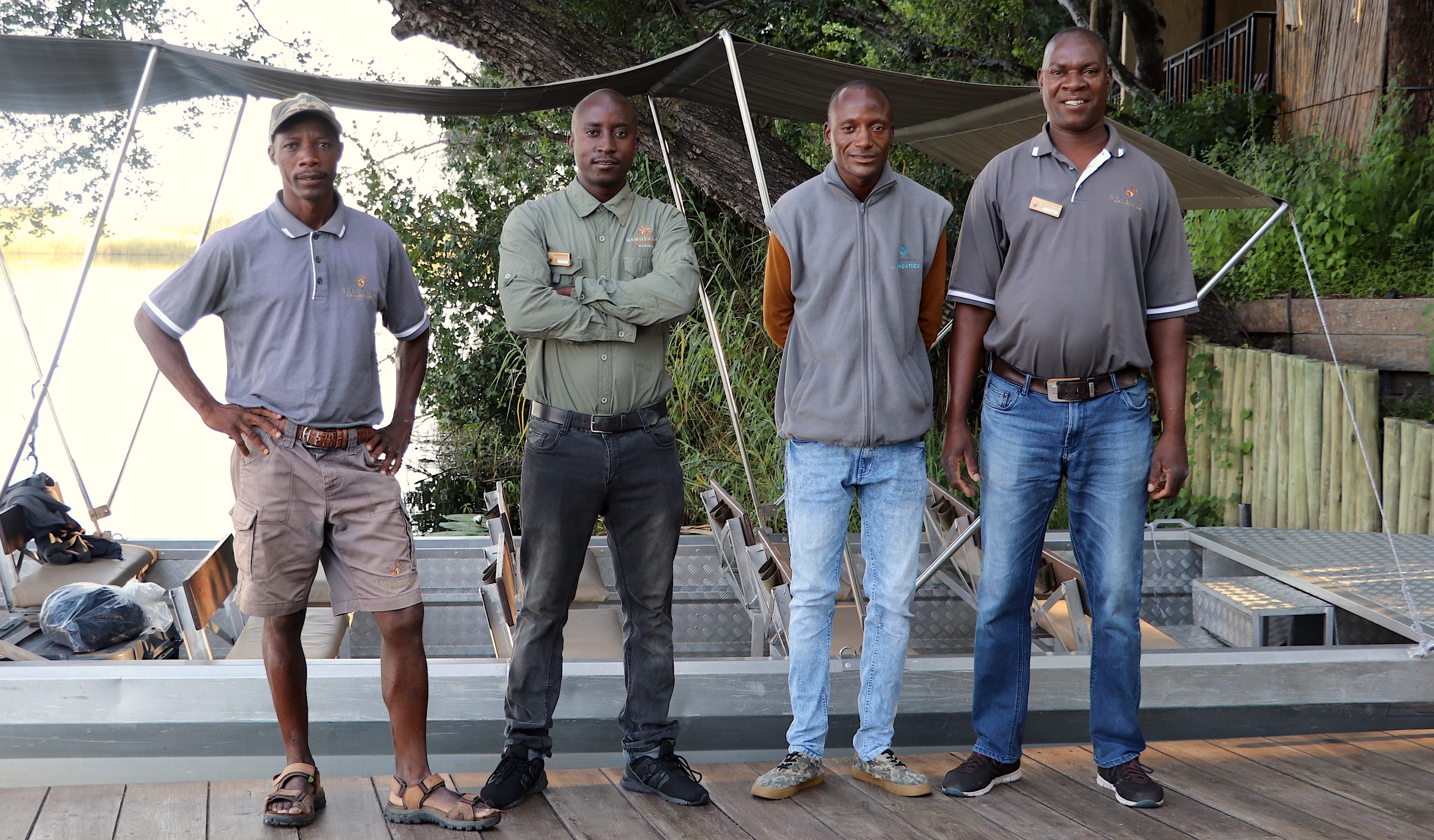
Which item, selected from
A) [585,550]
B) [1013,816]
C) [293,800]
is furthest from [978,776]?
[293,800]

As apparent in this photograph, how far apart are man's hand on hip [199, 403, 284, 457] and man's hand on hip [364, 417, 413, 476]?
0.67ft

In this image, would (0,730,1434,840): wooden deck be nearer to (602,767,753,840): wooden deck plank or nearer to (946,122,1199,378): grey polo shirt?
(602,767,753,840): wooden deck plank

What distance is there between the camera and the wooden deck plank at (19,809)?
2439 mm

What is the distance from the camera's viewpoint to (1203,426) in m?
6.39

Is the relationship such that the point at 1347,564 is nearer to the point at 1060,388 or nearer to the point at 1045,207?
the point at 1060,388

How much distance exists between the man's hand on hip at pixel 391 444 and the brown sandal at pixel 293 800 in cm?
69

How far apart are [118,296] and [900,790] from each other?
18.9 m

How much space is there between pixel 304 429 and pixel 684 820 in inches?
48.3

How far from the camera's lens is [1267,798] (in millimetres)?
2748

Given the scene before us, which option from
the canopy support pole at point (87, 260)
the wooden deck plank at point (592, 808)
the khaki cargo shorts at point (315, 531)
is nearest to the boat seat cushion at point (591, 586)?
the wooden deck plank at point (592, 808)

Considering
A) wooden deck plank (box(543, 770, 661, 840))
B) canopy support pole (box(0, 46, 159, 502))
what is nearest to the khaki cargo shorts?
wooden deck plank (box(543, 770, 661, 840))

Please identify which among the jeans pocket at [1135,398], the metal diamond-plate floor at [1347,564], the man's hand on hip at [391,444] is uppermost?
the jeans pocket at [1135,398]

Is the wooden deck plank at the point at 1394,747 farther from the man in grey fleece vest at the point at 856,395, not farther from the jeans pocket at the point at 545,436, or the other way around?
the jeans pocket at the point at 545,436

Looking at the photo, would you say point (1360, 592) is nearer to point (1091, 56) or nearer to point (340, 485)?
point (1091, 56)
